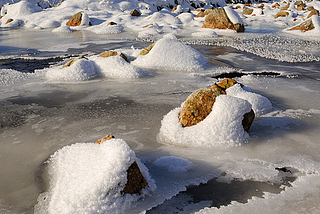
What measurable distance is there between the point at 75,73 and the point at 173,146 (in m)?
3.22

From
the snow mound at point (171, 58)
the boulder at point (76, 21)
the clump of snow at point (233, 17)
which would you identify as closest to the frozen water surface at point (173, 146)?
the snow mound at point (171, 58)

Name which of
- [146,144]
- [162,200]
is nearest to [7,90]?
[146,144]

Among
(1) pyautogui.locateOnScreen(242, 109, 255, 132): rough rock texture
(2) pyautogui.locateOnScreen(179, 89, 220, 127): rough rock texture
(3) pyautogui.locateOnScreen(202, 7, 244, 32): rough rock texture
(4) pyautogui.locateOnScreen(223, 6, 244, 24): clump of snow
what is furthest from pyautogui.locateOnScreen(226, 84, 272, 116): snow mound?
(4) pyautogui.locateOnScreen(223, 6, 244, 24): clump of snow

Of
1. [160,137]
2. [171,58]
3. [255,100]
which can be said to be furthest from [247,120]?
[171,58]

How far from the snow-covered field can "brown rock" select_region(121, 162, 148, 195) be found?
0.04 m

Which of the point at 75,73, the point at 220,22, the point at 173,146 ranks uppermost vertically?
the point at 220,22

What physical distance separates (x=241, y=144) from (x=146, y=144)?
984mm

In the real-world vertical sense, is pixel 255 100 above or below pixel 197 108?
below

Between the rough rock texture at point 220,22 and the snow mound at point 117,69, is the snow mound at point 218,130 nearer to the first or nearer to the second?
the snow mound at point 117,69

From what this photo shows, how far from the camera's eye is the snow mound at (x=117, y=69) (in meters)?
5.31

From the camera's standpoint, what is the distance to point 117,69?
17.7 ft

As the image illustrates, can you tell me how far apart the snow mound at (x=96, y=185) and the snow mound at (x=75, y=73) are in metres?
3.28

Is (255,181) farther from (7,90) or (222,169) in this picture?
(7,90)

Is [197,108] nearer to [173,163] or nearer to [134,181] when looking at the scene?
[173,163]
